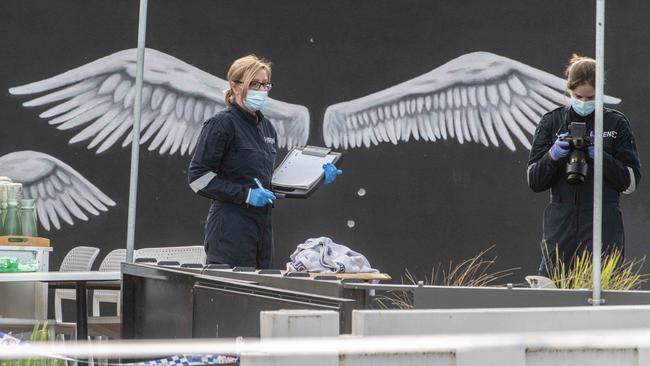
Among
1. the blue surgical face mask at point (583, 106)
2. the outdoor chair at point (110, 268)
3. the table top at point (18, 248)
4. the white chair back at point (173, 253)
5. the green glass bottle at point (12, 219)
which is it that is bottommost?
the outdoor chair at point (110, 268)

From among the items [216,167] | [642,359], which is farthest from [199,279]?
[216,167]

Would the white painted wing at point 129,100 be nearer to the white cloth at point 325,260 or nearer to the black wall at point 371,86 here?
the black wall at point 371,86

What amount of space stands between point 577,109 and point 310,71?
3.04 m

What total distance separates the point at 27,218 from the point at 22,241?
0.46 ft

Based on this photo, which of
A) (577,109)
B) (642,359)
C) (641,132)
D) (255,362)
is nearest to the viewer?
(255,362)

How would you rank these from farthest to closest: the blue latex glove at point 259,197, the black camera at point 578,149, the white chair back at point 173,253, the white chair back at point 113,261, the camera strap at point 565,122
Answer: the white chair back at point 113,261 < the white chair back at point 173,253 < the blue latex glove at point 259,197 < the camera strap at point 565,122 < the black camera at point 578,149

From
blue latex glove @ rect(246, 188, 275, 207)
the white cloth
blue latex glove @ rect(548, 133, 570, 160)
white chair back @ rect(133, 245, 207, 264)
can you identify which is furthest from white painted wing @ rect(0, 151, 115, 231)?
blue latex glove @ rect(548, 133, 570, 160)

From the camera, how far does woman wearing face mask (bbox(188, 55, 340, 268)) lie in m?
4.40

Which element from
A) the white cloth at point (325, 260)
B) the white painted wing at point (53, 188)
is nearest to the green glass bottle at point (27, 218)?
the white cloth at point (325, 260)

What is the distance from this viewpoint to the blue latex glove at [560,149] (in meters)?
4.05

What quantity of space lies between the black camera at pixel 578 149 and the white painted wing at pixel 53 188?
11.7ft

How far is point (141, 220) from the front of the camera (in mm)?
6824

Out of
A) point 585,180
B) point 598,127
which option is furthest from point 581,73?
point 598,127

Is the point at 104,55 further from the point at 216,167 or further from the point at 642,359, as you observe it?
the point at 642,359
